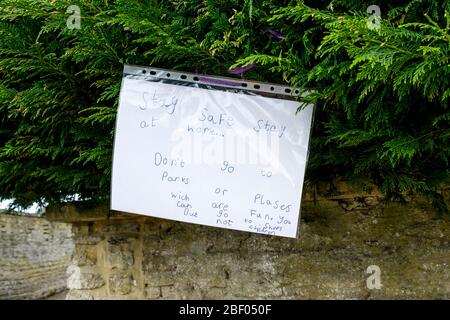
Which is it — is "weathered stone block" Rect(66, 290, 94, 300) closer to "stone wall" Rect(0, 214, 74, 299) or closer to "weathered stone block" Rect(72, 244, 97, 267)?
"weathered stone block" Rect(72, 244, 97, 267)

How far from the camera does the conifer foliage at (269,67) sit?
1377mm

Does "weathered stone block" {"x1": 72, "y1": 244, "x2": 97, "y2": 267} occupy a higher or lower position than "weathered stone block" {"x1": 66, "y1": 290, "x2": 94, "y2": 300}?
higher

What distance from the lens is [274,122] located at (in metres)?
1.76

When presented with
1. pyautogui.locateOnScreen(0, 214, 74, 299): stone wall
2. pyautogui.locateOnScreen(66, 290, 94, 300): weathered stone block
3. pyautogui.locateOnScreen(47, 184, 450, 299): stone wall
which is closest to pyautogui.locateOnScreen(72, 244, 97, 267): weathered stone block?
pyautogui.locateOnScreen(47, 184, 450, 299): stone wall

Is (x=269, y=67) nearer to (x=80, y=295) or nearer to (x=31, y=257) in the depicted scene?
(x=80, y=295)

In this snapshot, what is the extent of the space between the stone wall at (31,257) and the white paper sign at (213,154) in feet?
22.4

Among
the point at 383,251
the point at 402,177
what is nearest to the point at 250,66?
the point at 402,177

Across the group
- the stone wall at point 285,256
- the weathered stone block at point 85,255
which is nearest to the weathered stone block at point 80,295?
the stone wall at point 285,256

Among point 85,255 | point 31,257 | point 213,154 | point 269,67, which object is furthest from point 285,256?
point 31,257

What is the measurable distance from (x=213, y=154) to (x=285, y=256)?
794mm

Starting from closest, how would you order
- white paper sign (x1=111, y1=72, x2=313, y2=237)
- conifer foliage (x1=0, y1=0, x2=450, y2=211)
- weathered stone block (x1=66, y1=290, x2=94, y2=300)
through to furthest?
conifer foliage (x1=0, y1=0, x2=450, y2=211) → white paper sign (x1=111, y1=72, x2=313, y2=237) → weathered stone block (x1=66, y1=290, x2=94, y2=300)

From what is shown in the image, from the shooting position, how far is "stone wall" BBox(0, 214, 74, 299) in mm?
8477

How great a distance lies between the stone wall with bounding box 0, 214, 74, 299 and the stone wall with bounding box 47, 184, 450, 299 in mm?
A: 5749

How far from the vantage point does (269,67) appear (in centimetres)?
170
